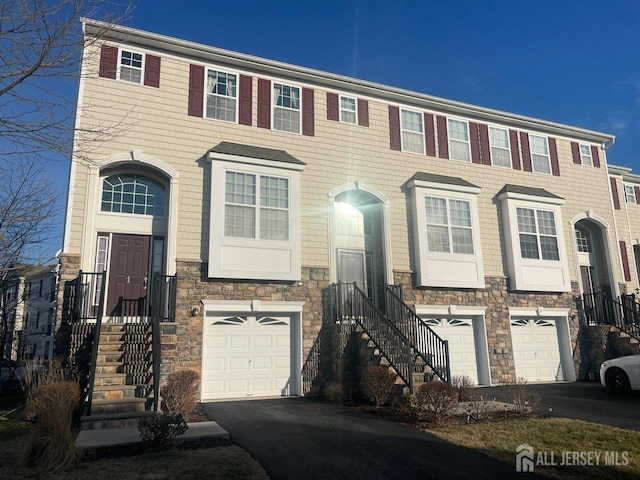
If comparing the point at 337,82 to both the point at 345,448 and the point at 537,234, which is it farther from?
the point at 345,448

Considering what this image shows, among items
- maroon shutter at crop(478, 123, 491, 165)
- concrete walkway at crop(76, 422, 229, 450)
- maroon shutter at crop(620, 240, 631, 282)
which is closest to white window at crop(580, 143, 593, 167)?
maroon shutter at crop(620, 240, 631, 282)

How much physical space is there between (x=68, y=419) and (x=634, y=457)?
23.6 ft

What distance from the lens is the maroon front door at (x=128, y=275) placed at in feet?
36.8

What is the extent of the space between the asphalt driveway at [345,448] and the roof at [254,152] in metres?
6.38

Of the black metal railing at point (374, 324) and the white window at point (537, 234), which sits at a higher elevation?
the white window at point (537, 234)

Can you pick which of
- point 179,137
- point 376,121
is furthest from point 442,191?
point 179,137

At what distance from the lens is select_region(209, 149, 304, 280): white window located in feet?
38.1

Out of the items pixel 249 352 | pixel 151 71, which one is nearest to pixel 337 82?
pixel 151 71

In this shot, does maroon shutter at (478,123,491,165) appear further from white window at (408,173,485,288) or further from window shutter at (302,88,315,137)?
window shutter at (302,88,315,137)

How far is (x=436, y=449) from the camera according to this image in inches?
245

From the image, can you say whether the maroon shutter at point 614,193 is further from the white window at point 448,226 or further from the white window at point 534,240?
the white window at point 448,226

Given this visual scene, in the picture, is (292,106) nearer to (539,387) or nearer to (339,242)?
(339,242)

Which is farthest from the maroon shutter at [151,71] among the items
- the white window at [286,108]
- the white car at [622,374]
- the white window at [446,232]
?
the white car at [622,374]

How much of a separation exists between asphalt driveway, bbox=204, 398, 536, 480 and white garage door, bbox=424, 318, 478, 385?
18.1 feet
